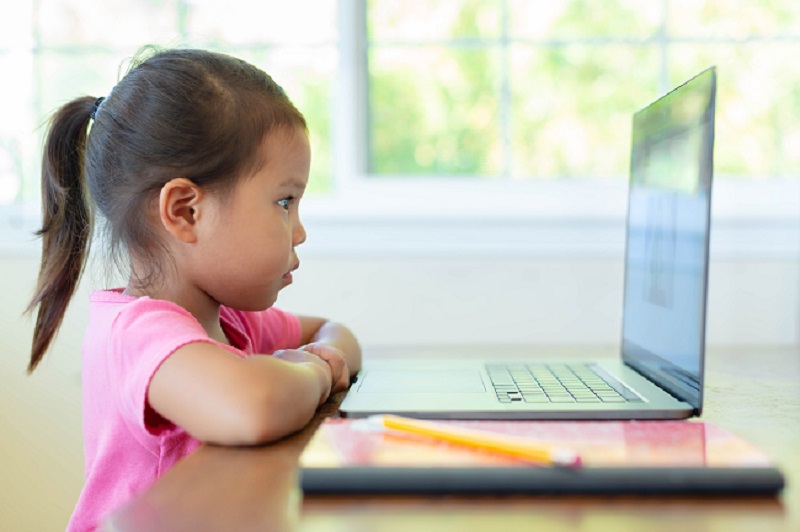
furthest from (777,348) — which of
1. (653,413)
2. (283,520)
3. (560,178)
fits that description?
(283,520)

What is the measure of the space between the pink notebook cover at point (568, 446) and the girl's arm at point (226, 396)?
5 centimetres

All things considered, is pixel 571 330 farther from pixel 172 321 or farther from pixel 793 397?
pixel 172 321

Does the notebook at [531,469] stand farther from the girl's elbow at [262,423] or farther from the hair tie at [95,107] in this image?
the hair tie at [95,107]

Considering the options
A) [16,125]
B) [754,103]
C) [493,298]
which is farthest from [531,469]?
[16,125]

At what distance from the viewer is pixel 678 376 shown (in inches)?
32.1

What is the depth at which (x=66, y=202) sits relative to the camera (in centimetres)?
98

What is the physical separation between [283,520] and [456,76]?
1.51m

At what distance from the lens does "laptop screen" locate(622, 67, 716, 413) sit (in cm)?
76

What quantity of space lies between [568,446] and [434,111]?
141 centimetres

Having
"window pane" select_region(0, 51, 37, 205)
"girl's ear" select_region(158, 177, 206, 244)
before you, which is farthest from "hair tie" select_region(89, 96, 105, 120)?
"window pane" select_region(0, 51, 37, 205)

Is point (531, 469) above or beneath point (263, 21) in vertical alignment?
beneath

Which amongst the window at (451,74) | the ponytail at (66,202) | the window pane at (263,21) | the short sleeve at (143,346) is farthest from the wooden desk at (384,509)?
the window pane at (263,21)

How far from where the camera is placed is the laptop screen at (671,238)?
29.9 inches

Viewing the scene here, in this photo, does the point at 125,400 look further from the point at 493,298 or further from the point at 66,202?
the point at 493,298
